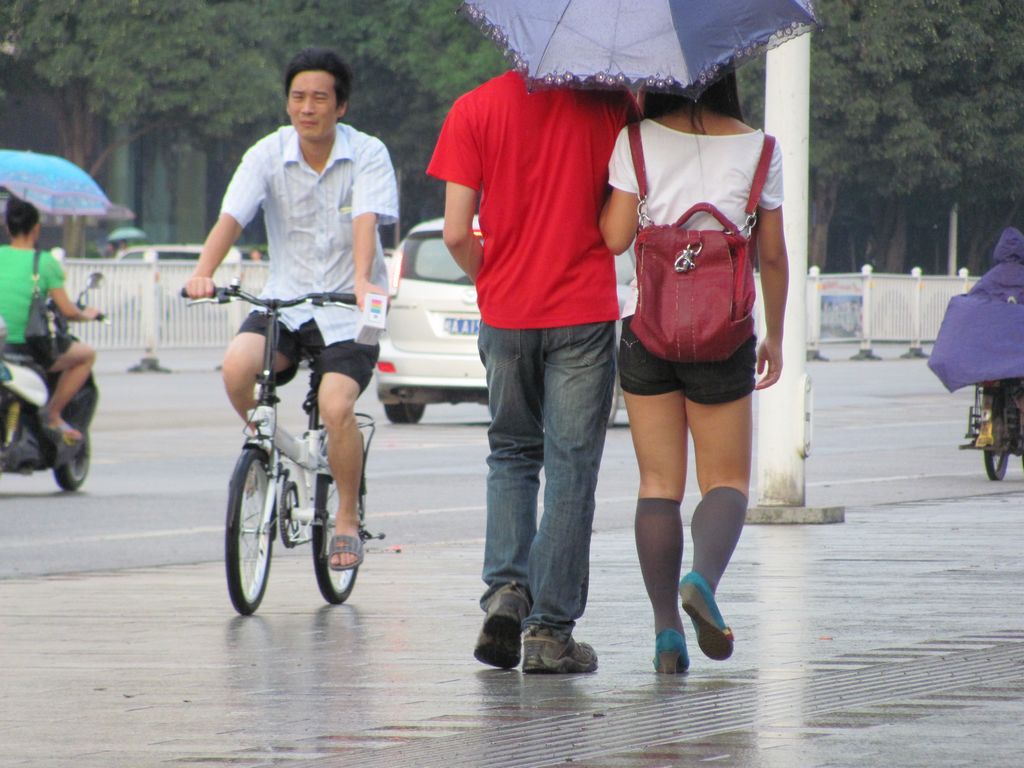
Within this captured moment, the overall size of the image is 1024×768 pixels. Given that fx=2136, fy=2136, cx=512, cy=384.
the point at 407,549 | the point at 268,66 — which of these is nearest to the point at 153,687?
the point at 407,549

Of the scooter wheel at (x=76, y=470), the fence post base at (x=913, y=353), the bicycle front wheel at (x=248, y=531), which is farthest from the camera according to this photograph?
the fence post base at (x=913, y=353)

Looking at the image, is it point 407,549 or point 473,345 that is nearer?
point 407,549

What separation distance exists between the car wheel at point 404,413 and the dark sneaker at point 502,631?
13.4 metres

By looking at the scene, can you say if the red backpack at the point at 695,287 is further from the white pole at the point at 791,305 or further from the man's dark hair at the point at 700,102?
the white pole at the point at 791,305

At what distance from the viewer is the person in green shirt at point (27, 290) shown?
12.9m

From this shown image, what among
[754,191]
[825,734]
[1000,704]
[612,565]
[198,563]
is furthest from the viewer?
[198,563]

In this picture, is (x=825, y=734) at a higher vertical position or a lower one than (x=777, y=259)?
lower

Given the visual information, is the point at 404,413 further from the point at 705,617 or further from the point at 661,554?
the point at 705,617

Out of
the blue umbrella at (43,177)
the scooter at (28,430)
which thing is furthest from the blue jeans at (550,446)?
the blue umbrella at (43,177)

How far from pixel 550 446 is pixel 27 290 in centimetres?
766

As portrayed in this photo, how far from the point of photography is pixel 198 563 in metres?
9.44

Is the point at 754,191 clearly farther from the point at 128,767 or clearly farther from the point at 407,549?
the point at 407,549

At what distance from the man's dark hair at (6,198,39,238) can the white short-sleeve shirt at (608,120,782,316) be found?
7.98 metres

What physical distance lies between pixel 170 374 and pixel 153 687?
22434 millimetres
